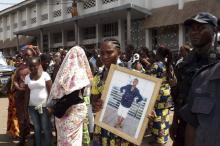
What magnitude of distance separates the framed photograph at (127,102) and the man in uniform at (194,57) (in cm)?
22

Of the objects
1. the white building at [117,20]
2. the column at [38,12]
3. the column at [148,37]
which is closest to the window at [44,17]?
the white building at [117,20]

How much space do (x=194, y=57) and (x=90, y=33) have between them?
77.3ft

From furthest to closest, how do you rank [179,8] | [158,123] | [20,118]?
1. [179,8]
2. [20,118]
3. [158,123]

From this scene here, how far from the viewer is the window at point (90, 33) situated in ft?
84.9

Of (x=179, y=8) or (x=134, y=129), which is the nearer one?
(x=134, y=129)

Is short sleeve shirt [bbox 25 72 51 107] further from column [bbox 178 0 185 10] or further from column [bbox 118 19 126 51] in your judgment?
column [bbox 118 19 126 51]

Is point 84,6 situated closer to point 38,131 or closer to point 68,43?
point 68,43

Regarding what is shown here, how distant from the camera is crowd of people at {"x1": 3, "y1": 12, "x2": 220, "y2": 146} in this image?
2.19m

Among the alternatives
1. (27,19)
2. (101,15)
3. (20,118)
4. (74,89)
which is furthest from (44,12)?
(74,89)

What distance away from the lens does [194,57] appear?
2984 millimetres

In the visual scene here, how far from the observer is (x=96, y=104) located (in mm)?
3459

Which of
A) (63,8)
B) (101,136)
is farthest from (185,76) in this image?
(63,8)

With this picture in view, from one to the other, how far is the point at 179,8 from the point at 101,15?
14.7 ft

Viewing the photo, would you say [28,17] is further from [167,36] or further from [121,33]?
[167,36]
